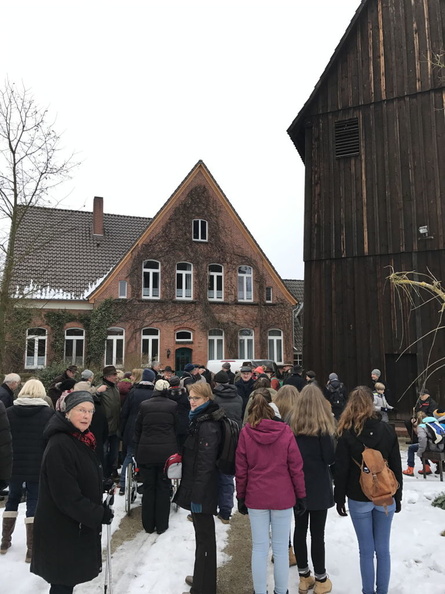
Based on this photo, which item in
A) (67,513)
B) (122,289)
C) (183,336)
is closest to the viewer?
(67,513)

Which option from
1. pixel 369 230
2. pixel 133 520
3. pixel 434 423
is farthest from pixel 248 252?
pixel 133 520

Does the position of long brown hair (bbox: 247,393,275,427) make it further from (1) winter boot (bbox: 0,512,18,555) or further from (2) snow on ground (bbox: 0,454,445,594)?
(1) winter boot (bbox: 0,512,18,555)

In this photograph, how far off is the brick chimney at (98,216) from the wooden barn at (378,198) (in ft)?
52.6

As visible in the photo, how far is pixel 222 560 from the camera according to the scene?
508 cm

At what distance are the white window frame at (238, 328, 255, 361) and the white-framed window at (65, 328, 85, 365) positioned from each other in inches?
334

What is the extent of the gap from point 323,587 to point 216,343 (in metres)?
20.7

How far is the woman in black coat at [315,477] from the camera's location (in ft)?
13.9

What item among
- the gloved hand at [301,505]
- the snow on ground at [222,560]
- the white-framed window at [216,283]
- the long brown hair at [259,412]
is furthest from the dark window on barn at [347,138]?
the white-framed window at [216,283]

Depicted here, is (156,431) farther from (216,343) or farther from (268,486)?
(216,343)

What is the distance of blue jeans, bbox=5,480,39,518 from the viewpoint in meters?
5.04

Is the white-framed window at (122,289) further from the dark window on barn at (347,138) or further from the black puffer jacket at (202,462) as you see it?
the black puffer jacket at (202,462)

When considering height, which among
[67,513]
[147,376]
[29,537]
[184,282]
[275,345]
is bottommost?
[29,537]

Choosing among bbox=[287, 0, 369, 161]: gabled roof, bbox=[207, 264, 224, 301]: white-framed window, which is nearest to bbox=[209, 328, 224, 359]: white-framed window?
bbox=[207, 264, 224, 301]: white-framed window

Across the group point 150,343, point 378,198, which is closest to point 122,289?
point 150,343
